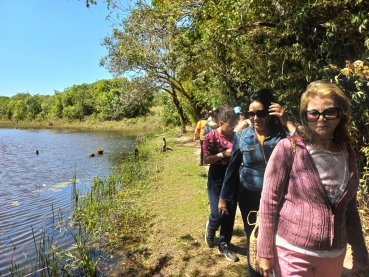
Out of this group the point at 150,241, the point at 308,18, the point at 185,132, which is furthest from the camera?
the point at 185,132

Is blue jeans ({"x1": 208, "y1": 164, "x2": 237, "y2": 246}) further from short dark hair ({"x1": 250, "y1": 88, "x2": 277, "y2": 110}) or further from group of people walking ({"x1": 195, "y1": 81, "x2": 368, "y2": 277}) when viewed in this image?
group of people walking ({"x1": 195, "y1": 81, "x2": 368, "y2": 277})

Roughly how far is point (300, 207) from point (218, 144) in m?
2.06

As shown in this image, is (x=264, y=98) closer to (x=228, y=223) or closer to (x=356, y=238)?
(x=356, y=238)

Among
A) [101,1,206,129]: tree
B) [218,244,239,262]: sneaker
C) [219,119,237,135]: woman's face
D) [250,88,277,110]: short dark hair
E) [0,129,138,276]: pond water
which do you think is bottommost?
[0,129,138,276]: pond water

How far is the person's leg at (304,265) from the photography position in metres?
1.61

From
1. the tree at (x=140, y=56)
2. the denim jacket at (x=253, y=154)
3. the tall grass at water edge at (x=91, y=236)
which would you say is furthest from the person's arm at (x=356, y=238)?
the tree at (x=140, y=56)

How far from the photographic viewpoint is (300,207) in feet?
5.32

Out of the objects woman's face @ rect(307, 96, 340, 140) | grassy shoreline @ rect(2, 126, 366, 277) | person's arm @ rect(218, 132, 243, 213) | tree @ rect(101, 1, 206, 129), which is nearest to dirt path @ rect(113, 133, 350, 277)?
grassy shoreline @ rect(2, 126, 366, 277)

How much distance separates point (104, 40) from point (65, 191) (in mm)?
10585

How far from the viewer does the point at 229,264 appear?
3.78 metres

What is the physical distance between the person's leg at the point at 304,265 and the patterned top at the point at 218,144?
1998 millimetres

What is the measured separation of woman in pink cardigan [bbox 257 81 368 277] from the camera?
1596 millimetres

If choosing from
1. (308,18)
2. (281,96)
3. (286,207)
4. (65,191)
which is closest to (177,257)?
(286,207)

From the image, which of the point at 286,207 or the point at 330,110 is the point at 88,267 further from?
the point at 330,110
